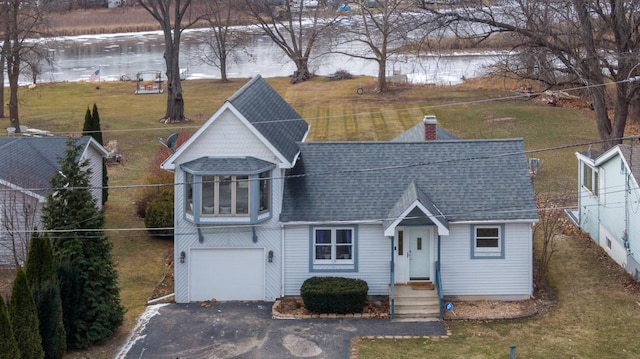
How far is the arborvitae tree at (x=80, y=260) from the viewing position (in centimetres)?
2239

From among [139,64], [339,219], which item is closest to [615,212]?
[339,219]

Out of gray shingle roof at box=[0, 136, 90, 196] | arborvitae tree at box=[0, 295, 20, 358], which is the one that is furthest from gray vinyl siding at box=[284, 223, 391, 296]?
arborvitae tree at box=[0, 295, 20, 358]

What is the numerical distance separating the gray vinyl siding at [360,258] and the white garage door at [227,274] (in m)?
0.95

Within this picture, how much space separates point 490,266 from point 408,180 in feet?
12.1

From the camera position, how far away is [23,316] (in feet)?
62.0

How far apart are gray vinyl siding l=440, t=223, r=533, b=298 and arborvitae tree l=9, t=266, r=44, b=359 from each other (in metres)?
12.2

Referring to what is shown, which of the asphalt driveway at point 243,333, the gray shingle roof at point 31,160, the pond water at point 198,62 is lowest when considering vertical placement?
the asphalt driveway at point 243,333

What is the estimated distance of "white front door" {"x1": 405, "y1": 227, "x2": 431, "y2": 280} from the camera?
84.4 feet

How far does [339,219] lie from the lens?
1014 inches

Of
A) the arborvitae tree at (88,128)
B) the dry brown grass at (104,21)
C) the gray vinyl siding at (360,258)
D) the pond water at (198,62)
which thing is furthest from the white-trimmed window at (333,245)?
the dry brown grass at (104,21)

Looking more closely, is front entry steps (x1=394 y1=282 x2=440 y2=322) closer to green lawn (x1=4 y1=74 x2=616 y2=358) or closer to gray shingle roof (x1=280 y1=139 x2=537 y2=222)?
green lawn (x1=4 y1=74 x2=616 y2=358)

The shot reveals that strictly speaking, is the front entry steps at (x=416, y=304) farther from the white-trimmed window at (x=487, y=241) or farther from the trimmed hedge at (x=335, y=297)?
the white-trimmed window at (x=487, y=241)

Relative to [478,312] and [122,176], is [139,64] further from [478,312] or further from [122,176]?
[478,312]

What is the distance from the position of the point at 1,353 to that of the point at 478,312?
44.0ft
